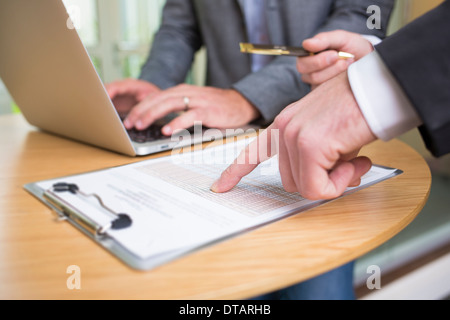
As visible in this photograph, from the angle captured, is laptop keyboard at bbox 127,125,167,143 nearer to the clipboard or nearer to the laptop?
the laptop

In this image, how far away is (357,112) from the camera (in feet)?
1.10

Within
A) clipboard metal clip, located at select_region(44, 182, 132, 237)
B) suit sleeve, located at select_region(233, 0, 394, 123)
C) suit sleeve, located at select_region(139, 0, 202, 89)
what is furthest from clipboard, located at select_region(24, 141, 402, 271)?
suit sleeve, located at select_region(139, 0, 202, 89)

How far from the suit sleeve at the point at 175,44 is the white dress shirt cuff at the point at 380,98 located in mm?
737

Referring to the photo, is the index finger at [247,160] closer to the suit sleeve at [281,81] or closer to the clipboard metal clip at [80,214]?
the clipboard metal clip at [80,214]

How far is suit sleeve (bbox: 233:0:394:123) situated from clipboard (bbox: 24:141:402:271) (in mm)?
288

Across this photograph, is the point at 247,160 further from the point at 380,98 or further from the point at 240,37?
the point at 240,37

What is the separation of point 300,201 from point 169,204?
0.13 m

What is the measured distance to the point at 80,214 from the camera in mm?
335

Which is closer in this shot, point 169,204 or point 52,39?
point 169,204

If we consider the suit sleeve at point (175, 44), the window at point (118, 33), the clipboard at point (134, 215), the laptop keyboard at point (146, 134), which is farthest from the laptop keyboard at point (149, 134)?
the window at point (118, 33)

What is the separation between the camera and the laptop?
1.60 ft

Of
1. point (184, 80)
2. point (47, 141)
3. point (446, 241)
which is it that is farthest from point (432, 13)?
point (446, 241)

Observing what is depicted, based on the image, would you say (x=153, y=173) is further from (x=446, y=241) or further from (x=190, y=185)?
(x=446, y=241)

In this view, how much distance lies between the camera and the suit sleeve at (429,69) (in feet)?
1.02
